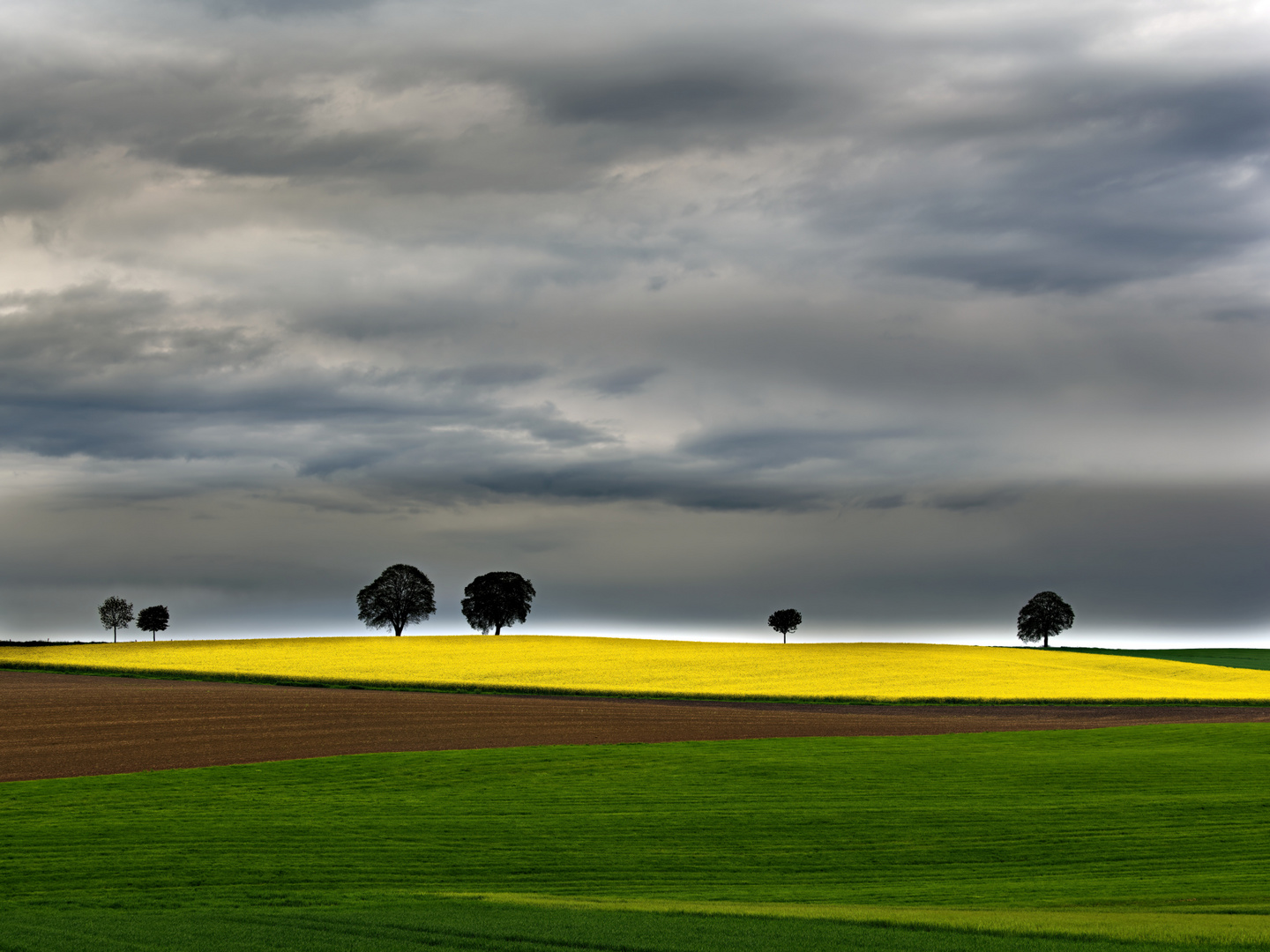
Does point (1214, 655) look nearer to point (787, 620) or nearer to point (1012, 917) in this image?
point (787, 620)

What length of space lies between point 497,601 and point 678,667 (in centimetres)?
4882

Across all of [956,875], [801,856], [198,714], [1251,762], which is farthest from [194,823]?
[1251,762]

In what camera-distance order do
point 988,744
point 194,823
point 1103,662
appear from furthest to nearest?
point 1103,662, point 988,744, point 194,823

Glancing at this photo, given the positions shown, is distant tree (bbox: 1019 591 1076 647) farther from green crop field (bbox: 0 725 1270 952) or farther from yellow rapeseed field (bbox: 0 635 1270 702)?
green crop field (bbox: 0 725 1270 952)

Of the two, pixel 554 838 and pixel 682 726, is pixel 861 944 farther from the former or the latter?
pixel 682 726

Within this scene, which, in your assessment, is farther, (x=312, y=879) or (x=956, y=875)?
(x=956, y=875)

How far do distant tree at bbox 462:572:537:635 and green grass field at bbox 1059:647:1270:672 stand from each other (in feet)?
195

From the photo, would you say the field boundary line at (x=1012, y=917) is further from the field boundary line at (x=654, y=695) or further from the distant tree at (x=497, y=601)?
the distant tree at (x=497, y=601)

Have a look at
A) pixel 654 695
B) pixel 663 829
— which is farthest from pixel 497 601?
pixel 663 829

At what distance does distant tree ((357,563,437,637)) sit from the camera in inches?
4407

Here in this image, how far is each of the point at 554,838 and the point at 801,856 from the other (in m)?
4.41

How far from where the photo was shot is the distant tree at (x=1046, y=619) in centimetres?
13000

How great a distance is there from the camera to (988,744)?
35125 mm

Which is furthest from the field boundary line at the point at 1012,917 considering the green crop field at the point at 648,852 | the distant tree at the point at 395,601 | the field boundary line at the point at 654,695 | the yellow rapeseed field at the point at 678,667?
the distant tree at the point at 395,601
